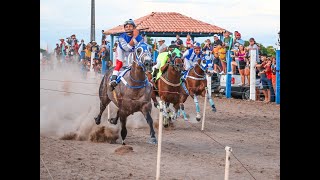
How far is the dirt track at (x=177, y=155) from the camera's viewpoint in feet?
33.3

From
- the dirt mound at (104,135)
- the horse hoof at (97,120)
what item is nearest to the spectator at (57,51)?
the horse hoof at (97,120)

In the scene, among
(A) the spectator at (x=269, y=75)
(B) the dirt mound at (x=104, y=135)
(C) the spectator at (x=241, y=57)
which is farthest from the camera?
(C) the spectator at (x=241, y=57)

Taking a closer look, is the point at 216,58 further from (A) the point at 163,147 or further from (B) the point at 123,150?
(B) the point at 123,150

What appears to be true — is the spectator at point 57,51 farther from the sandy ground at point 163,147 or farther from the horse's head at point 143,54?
the horse's head at point 143,54

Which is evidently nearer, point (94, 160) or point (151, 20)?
point (94, 160)

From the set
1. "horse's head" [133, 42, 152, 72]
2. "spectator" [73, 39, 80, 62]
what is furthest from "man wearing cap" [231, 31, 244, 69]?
"horse's head" [133, 42, 152, 72]

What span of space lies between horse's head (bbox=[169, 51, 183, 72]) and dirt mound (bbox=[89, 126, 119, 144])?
2.67 m

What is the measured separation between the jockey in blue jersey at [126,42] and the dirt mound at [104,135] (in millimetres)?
1051

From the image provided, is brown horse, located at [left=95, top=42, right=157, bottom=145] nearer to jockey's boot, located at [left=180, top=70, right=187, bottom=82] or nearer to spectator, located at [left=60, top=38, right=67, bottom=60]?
jockey's boot, located at [left=180, top=70, right=187, bottom=82]
